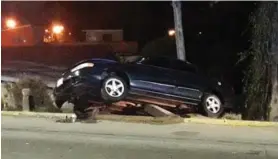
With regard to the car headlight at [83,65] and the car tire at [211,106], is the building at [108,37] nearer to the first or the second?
the car tire at [211,106]

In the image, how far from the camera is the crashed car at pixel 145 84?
41.2 ft

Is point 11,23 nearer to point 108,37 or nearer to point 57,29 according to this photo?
point 57,29

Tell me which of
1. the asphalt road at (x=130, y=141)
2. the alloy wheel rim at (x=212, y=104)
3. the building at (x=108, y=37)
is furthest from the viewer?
the building at (x=108, y=37)

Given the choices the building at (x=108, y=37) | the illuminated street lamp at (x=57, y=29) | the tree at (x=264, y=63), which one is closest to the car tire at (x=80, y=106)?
the tree at (x=264, y=63)

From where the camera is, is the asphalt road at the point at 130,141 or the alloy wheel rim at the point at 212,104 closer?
the asphalt road at the point at 130,141

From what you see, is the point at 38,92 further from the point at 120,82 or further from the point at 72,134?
the point at 72,134

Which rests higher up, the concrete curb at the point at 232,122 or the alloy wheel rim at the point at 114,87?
the alloy wheel rim at the point at 114,87

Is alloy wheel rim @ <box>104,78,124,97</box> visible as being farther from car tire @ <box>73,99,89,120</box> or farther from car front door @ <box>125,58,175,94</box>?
car tire @ <box>73,99,89,120</box>

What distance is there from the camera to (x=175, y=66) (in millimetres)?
13539

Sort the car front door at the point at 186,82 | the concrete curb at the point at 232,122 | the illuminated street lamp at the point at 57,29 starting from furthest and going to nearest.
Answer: the illuminated street lamp at the point at 57,29 → the car front door at the point at 186,82 → the concrete curb at the point at 232,122

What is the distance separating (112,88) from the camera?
12594 mm

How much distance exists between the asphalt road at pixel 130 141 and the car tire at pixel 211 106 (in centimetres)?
198

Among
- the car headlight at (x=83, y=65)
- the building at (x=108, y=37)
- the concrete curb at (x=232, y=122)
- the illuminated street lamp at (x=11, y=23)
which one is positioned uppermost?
the illuminated street lamp at (x=11, y=23)

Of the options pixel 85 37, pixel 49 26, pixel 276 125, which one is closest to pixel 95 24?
pixel 85 37
